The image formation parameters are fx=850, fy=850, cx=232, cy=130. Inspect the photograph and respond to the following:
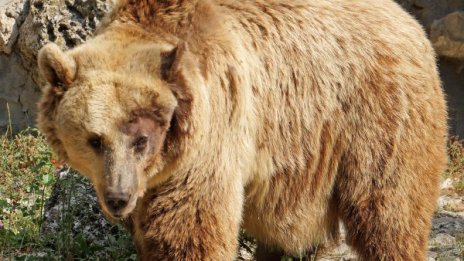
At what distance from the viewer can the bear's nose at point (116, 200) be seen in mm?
4404

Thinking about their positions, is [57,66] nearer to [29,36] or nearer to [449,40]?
[29,36]

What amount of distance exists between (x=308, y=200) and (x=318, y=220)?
203mm

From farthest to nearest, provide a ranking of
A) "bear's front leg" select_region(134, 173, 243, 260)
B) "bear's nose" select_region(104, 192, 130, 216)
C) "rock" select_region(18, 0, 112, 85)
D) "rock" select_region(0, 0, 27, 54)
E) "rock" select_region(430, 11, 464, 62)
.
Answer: "rock" select_region(0, 0, 27, 54), "rock" select_region(430, 11, 464, 62), "rock" select_region(18, 0, 112, 85), "bear's front leg" select_region(134, 173, 243, 260), "bear's nose" select_region(104, 192, 130, 216)

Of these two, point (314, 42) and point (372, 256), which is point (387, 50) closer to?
point (314, 42)

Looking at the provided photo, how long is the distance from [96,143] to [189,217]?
28.7 inches

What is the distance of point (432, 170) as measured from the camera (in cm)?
568

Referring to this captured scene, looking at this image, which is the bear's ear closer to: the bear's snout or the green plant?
the bear's snout

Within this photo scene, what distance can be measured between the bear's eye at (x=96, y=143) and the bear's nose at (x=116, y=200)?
25 centimetres

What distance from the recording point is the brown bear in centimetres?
455

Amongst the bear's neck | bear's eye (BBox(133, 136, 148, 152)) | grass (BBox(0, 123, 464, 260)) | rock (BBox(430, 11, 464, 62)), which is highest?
the bear's neck

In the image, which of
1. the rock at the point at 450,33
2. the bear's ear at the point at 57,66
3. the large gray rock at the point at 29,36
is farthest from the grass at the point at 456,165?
the bear's ear at the point at 57,66

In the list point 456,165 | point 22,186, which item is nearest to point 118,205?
point 22,186

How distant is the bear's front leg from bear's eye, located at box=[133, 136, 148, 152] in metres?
0.39

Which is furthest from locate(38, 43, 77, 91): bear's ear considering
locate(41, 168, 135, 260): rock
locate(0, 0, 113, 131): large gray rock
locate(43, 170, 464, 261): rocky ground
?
locate(0, 0, 113, 131): large gray rock
